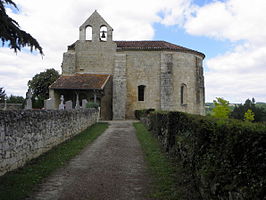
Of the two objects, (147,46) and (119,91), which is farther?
(147,46)

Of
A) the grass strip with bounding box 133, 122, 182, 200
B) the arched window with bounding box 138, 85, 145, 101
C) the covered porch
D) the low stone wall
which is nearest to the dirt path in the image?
the grass strip with bounding box 133, 122, 182, 200

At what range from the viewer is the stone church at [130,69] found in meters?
28.1

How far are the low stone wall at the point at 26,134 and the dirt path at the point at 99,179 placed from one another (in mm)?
1067

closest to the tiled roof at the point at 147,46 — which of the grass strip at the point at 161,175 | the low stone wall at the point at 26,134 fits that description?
the low stone wall at the point at 26,134

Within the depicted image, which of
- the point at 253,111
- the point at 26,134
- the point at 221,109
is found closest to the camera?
the point at 26,134

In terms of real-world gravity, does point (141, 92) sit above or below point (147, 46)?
below

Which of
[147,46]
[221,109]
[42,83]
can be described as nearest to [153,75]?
[147,46]

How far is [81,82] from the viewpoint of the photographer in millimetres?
25922

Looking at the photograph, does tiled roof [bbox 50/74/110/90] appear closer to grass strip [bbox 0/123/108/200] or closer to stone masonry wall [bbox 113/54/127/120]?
stone masonry wall [bbox 113/54/127/120]

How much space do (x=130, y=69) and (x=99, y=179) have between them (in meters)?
24.0

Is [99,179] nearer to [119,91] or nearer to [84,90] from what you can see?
[84,90]

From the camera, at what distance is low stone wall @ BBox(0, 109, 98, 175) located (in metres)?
5.70

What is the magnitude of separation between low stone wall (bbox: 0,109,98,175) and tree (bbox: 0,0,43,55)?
152cm

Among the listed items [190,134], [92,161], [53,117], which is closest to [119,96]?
[53,117]
